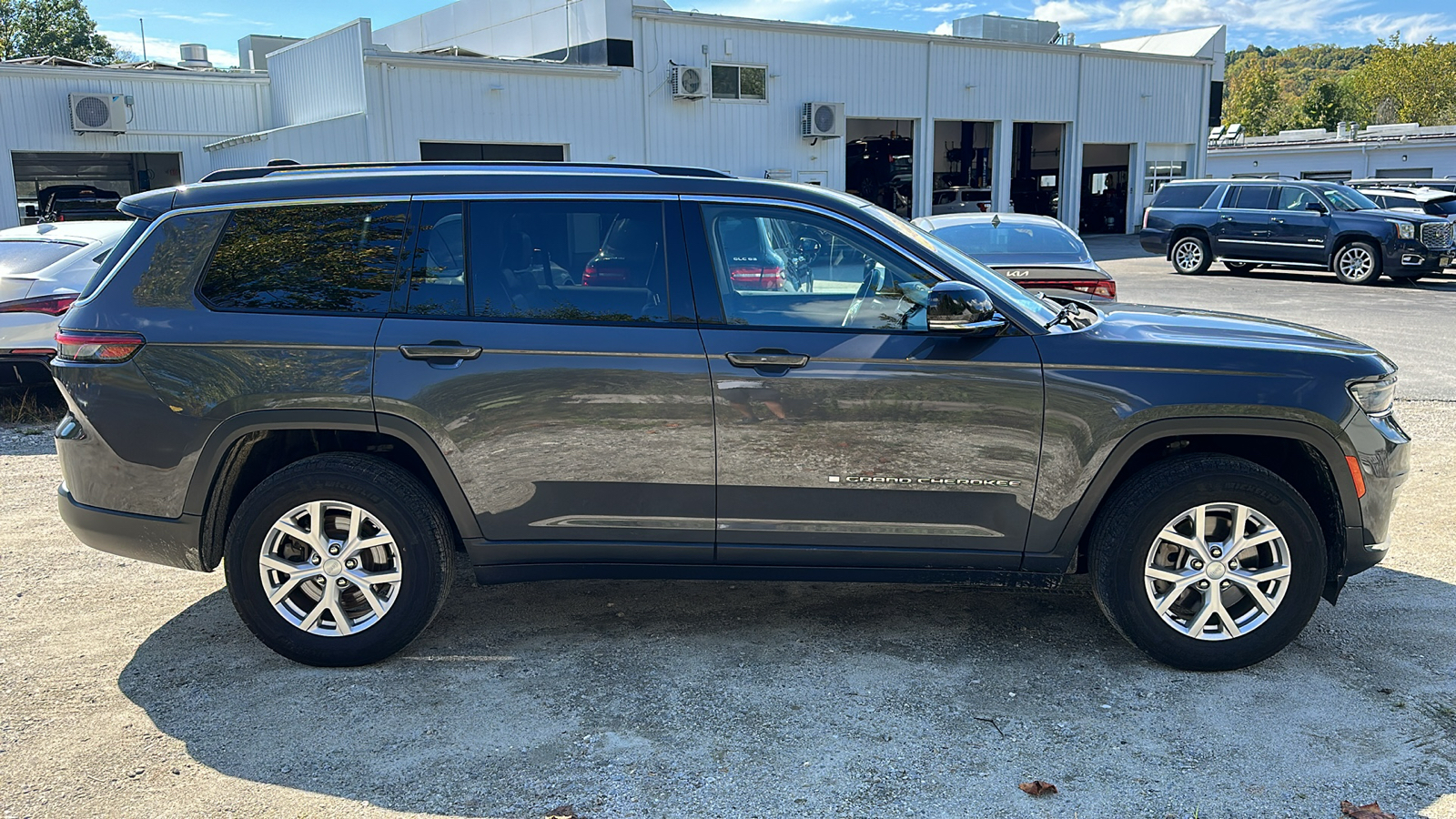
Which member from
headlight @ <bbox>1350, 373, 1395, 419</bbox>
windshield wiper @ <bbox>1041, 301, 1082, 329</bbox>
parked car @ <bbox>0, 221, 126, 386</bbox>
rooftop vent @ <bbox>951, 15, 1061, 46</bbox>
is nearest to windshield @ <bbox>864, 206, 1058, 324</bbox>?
windshield wiper @ <bbox>1041, 301, 1082, 329</bbox>

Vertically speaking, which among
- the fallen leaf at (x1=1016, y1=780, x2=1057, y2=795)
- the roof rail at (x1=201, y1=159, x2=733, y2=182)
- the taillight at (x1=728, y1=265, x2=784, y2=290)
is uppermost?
the roof rail at (x1=201, y1=159, x2=733, y2=182)

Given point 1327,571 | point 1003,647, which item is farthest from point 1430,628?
point 1003,647

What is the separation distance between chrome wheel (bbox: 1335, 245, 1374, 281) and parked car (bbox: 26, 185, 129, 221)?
21.4m

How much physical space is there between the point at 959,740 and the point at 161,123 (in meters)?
24.5

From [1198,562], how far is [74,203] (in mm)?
21296

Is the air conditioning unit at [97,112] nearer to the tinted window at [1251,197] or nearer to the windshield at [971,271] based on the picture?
the tinted window at [1251,197]

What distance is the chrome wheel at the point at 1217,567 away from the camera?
12.9ft

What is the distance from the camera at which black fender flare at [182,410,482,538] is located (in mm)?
3959

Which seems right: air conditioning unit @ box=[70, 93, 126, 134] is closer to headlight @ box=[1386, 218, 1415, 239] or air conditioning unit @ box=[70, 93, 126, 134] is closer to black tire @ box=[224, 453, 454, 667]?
black tire @ box=[224, 453, 454, 667]

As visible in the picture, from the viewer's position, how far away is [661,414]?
3.92m

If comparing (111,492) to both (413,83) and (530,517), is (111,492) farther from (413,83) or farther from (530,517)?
(413,83)

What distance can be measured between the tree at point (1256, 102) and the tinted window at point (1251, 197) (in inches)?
3480

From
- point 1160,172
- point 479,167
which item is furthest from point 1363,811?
point 1160,172

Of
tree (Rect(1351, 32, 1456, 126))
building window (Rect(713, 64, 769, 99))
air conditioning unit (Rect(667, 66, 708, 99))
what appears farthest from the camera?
tree (Rect(1351, 32, 1456, 126))
